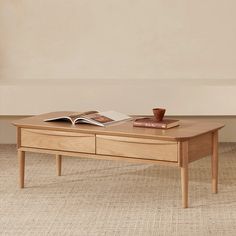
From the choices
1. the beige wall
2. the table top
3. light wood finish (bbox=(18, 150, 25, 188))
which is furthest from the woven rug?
the beige wall

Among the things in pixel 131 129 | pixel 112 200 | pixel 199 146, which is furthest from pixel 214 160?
pixel 112 200

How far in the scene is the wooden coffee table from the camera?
3.73m

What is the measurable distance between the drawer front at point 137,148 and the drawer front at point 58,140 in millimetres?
74

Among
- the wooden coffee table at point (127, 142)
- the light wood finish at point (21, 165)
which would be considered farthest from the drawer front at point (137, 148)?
the light wood finish at point (21, 165)

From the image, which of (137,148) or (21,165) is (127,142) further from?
(21,165)

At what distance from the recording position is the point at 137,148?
3824 millimetres

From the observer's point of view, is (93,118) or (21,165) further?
(21,165)

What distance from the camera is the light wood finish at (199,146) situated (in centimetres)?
380

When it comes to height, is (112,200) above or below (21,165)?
below

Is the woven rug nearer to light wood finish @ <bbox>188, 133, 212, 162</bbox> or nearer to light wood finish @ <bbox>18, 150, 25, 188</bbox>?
light wood finish @ <bbox>18, 150, 25, 188</bbox>

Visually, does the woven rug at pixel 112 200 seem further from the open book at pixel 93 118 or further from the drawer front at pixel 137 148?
the open book at pixel 93 118

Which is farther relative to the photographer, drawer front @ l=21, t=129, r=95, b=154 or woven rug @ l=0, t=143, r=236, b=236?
drawer front @ l=21, t=129, r=95, b=154

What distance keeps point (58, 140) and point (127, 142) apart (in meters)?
0.47

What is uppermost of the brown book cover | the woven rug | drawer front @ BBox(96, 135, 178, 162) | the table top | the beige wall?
the beige wall
